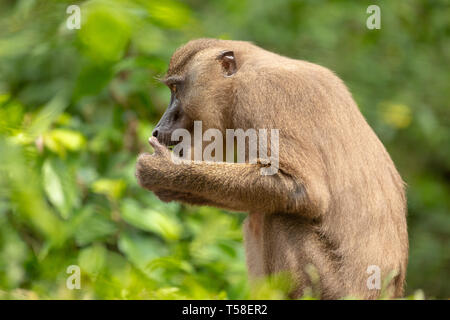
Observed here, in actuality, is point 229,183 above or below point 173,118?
below

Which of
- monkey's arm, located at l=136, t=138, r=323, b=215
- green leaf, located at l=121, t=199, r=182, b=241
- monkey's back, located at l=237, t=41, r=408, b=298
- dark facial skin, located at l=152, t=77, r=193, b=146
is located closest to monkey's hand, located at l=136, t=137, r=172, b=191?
monkey's arm, located at l=136, t=138, r=323, b=215

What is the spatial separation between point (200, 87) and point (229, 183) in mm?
935

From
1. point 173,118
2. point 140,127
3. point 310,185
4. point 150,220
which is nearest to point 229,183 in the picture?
point 310,185

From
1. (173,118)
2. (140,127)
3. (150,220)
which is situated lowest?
(150,220)

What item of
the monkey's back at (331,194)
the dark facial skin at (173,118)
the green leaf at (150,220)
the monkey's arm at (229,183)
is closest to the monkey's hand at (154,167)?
the monkey's arm at (229,183)

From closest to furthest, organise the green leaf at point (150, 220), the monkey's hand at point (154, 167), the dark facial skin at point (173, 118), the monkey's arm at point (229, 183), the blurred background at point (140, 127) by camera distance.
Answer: the blurred background at point (140, 127)
the monkey's arm at point (229, 183)
the monkey's hand at point (154, 167)
the dark facial skin at point (173, 118)
the green leaf at point (150, 220)

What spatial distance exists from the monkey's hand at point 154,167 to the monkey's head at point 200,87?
0.22 m

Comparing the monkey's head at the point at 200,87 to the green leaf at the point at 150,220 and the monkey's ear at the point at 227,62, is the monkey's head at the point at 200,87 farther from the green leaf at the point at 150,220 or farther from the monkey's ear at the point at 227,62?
the green leaf at the point at 150,220

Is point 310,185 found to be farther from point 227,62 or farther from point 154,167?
point 227,62

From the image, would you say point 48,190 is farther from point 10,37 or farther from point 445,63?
point 445,63

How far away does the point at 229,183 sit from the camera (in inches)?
175

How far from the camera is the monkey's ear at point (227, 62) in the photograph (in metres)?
5.00

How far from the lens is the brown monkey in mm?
4375
